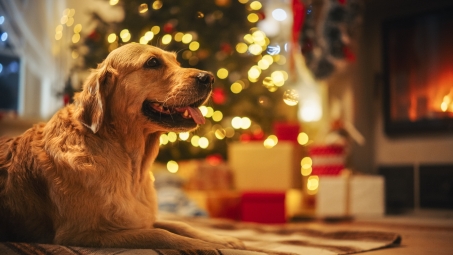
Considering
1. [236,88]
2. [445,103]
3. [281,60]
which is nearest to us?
[445,103]

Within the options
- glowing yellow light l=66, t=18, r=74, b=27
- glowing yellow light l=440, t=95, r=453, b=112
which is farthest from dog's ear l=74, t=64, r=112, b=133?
glowing yellow light l=66, t=18, r=74, b=27

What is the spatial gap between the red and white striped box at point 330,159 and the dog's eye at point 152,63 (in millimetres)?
2212

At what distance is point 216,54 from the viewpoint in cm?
452

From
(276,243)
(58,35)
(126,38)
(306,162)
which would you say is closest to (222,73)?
(126,38)

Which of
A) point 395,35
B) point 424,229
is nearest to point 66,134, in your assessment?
point 424,229

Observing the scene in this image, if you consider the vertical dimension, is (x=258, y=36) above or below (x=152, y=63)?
above

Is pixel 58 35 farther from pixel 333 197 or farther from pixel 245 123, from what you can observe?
pixel 333 197

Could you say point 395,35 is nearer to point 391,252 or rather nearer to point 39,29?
point 391,252

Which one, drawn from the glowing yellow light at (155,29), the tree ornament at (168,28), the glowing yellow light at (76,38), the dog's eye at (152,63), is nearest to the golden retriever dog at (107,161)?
the dog's eye at (152,63)

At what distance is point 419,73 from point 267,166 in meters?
1.41

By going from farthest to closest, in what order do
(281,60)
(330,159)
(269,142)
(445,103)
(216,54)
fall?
(281,60), (216,54), (269,142), (330,159), (445,103)

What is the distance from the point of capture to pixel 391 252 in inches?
79.7

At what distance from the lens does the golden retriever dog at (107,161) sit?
1.64 meters

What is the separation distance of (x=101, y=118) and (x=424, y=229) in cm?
229
